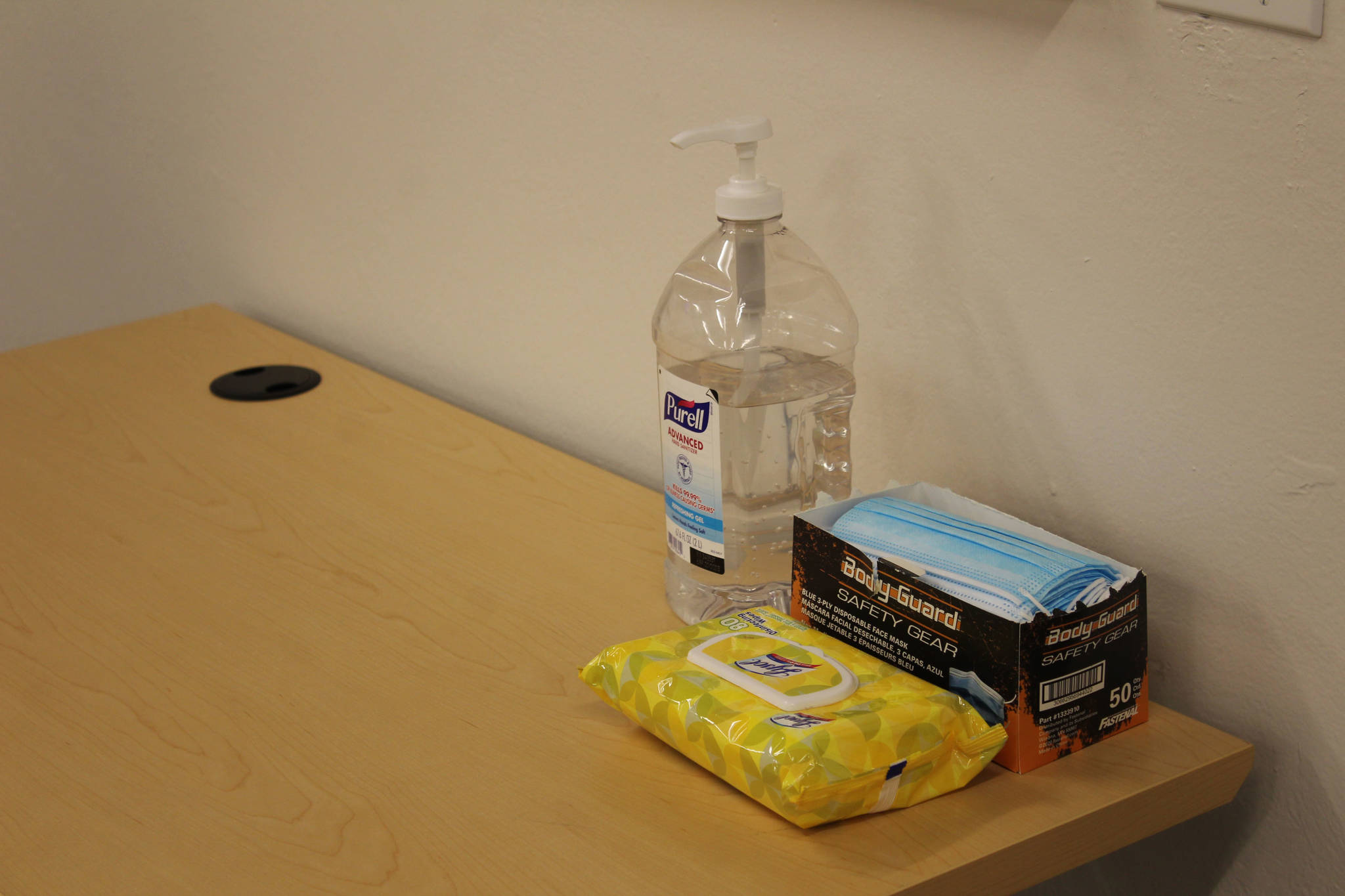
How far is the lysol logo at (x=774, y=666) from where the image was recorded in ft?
2.28

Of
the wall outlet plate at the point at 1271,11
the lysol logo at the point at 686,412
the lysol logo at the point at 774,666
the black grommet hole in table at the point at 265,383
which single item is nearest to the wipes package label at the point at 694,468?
the lysol logo at the point at 686,412

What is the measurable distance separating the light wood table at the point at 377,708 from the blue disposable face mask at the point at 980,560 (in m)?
0.10

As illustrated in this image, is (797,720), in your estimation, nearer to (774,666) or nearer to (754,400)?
(774,666)

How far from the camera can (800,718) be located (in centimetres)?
65

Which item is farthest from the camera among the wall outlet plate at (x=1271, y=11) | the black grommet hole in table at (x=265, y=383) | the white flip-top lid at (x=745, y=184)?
the black grommet hole in table at (x=265, y=383)

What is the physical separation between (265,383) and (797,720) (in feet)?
3.00

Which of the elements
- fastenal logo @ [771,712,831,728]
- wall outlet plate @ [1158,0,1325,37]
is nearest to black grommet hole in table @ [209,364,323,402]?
fastenal logo @ [771,712,831,728]

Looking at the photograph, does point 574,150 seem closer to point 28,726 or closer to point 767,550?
point 767,550

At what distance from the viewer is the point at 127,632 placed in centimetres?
88

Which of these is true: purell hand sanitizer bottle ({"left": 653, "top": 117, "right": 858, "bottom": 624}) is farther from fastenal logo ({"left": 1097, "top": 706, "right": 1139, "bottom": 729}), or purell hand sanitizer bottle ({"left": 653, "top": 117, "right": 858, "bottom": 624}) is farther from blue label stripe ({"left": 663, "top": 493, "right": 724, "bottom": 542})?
fastenal logo ({"left": 1097, "top": 706, "right": 1139, "bottom": 729})

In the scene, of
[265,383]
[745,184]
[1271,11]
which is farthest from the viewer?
[265,383]

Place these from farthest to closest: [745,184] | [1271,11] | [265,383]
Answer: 1. [265,383]
2. [745,184]
3. [1271,11]

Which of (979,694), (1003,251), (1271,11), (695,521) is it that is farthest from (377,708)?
(1271,11)

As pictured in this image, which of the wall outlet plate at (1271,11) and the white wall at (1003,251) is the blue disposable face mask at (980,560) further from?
the wall outlet plate at (1271,11)
